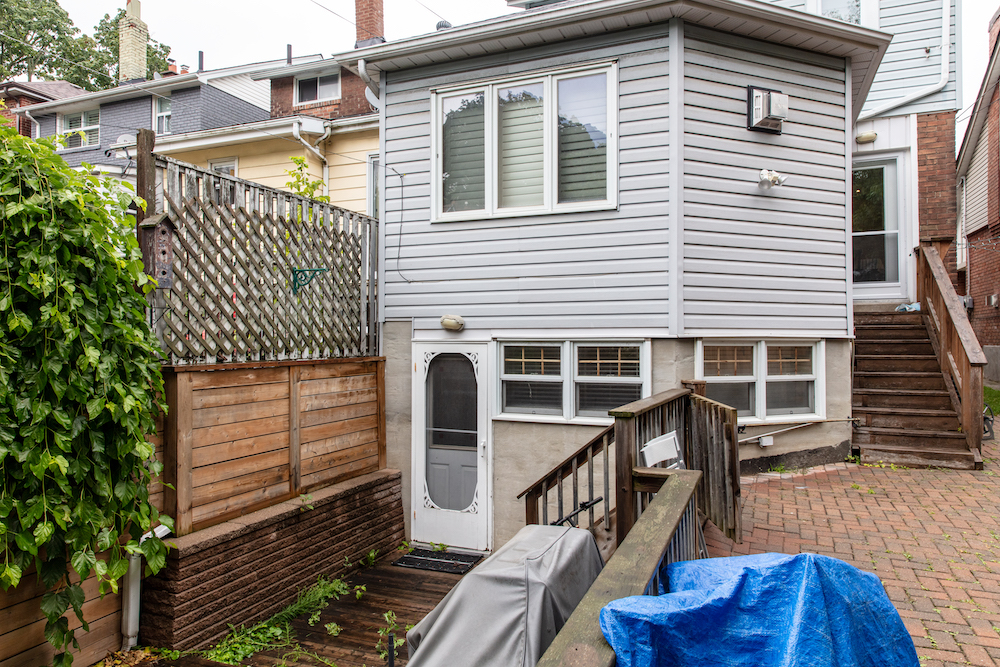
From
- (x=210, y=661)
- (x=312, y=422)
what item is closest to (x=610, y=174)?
(x=312, y=422)

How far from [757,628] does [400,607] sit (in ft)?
14.7

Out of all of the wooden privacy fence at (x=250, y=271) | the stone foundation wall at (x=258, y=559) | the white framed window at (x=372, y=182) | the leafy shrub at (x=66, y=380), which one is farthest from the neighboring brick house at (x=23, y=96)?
the leafy shrub at (x=66, y=380)

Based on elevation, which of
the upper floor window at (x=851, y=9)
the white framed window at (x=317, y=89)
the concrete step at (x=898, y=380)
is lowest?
the concrete step at (x=898, y=380)

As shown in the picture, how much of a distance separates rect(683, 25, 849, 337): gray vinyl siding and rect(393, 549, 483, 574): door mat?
3.38 m

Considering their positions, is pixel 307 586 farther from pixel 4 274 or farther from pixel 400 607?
pixel 4 274

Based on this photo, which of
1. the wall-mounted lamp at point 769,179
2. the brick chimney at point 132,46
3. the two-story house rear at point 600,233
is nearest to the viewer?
the two-story house rear at point 600,233

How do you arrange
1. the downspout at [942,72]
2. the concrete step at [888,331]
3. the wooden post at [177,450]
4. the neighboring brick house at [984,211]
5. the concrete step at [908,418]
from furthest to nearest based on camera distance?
the neighboring brick house at [984,211] → the downspout at [942,72] → the concrete step at [888,331] → the concrete step at [908,418] → the wooden post at [177,450]

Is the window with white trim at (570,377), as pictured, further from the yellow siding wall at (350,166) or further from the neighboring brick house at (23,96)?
the neighboring brick house at (23,96)

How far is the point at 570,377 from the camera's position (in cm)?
652

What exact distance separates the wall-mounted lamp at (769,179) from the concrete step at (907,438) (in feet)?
9.55

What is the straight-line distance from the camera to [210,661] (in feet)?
14.4

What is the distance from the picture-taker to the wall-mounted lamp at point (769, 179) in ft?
20.8

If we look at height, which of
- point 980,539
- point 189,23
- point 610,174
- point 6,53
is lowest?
point 980,539

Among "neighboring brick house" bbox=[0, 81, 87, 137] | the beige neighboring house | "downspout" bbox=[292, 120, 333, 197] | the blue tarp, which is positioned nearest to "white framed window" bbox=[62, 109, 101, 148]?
"neighboring brick house" bbox=[0, 81, 87, 137]
